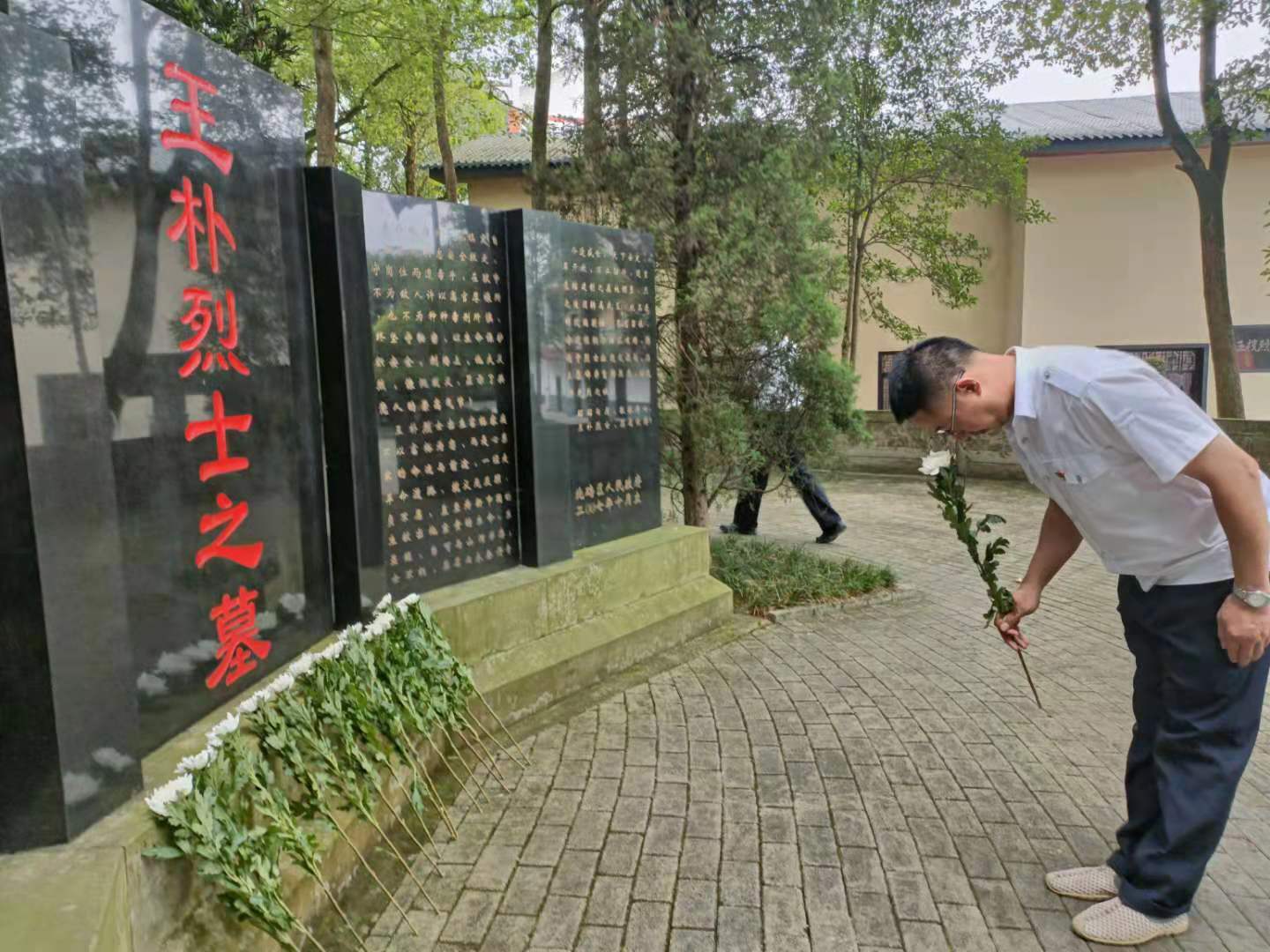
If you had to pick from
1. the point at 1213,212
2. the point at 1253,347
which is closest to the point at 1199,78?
the point at 1213,212

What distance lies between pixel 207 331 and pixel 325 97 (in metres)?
9.44

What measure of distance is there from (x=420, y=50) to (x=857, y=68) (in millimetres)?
6201

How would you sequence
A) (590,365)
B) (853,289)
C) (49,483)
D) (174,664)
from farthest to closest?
1. (853,289)
2. (590,365)
3. (174,664)
4. (49,483)

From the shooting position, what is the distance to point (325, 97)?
420 inches

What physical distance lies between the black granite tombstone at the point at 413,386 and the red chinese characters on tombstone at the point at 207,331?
0.56 m

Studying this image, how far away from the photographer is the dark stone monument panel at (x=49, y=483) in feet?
5.92

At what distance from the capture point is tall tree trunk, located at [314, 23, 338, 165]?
10.6 m

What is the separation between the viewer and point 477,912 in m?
2.49

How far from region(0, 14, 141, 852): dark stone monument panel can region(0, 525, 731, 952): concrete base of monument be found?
16 cm

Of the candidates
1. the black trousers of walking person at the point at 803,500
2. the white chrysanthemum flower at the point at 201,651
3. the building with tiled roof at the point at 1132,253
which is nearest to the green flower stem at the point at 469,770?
the white chrysanthemum flower at the point at 201,651

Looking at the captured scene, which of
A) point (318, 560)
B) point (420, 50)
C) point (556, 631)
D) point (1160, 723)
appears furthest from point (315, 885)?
point (420, 50)

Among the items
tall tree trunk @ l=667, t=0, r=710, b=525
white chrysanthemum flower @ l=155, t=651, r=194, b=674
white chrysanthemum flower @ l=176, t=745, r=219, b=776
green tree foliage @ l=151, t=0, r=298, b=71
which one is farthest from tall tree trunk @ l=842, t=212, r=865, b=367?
white chrysanthemum flower @ l=176, t=745, r=219, b=776

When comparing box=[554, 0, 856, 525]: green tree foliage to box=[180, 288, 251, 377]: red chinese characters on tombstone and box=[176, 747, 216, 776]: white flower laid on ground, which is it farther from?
box=[176, 747, 216, 776]: white flower laid on ground

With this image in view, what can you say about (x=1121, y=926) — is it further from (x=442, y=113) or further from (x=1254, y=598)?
(x=442, y=113)
